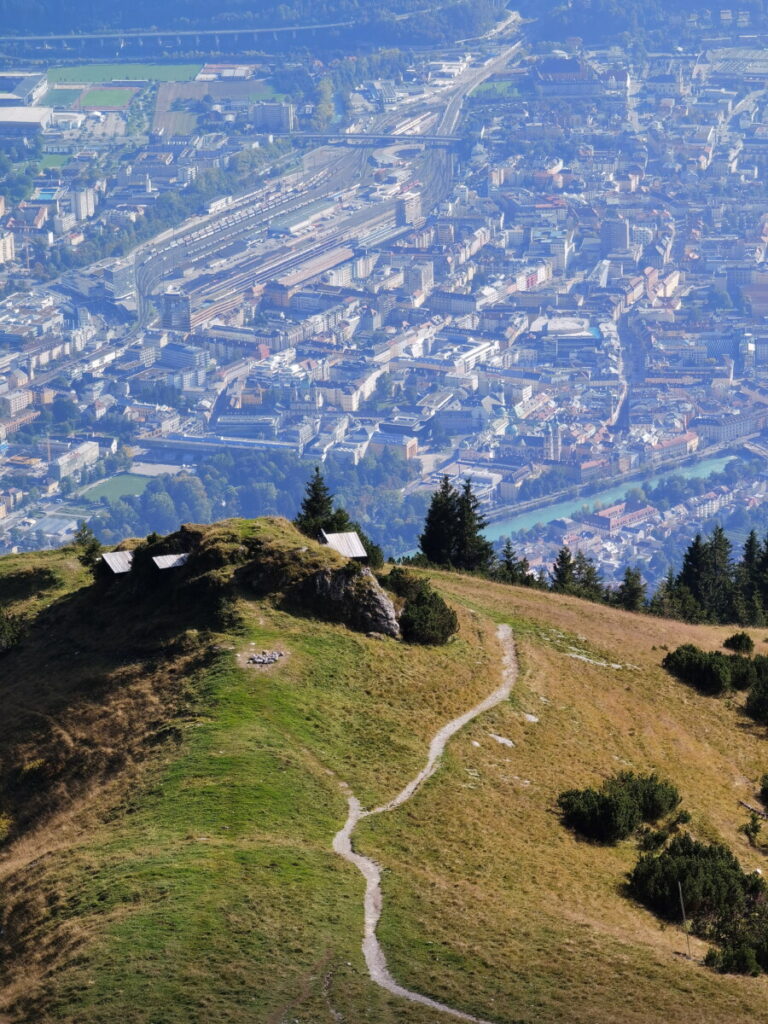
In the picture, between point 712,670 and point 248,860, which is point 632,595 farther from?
point 248,860

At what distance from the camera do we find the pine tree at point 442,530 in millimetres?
57875

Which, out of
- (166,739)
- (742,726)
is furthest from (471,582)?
(166,739)

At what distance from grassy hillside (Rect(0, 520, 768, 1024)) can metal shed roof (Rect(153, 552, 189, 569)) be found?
2.49 ft

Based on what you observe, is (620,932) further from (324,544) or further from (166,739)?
(324,544)

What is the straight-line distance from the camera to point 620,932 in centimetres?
2525

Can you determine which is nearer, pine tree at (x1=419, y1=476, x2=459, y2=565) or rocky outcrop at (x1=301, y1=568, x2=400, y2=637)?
rocky outcrop at (x1=301, y1=568, x2=400, y2=637)

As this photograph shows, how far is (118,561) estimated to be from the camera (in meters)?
39.2

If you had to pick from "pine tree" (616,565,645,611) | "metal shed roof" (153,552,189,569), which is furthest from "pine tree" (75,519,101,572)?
"pine tree" (616,565,645,611)

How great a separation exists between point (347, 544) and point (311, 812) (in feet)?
45.9

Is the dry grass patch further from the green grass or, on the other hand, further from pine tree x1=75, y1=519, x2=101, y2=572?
pine tree x1=75, y1=519, x2=101, y2=572

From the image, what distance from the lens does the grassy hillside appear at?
73.6 feet

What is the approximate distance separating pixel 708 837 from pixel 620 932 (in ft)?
22.4

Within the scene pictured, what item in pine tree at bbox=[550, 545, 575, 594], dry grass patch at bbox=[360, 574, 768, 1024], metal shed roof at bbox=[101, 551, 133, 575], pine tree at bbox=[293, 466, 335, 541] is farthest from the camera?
pine tree at bbox=[550, 545, 575, 594]

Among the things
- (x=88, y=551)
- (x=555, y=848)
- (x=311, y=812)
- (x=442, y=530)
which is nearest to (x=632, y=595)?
(x=442, y=530)
